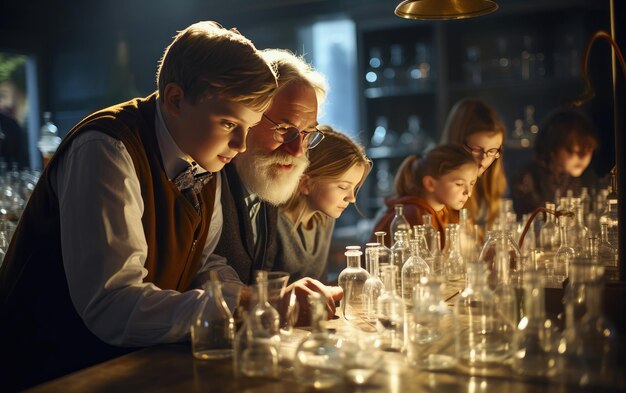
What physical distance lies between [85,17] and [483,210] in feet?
15.3

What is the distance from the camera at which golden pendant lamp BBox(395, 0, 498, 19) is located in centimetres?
249

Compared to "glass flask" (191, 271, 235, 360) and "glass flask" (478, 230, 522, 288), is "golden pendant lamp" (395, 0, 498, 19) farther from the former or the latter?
"glass flask" (191, 271, 235, 360)

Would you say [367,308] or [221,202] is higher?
[221,202]

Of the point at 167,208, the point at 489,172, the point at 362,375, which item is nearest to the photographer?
the point at 362,375

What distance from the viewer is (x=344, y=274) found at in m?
2.13

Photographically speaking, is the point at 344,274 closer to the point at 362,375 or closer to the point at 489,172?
the point at 362,375

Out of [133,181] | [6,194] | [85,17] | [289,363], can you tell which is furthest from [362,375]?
[85,17]

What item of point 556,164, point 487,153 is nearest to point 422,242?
point 487,153

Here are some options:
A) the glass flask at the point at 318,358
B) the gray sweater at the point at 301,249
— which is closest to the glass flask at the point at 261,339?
the glass flask at the point at 318,358

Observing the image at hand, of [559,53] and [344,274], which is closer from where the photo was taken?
[344,274]

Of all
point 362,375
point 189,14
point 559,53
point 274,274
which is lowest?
point 362,375

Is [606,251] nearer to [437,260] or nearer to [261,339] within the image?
[437,260]

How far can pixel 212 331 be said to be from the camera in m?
1.71

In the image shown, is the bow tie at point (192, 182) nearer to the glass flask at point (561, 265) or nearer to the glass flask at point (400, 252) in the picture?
the glass flask at point (400, 252)
